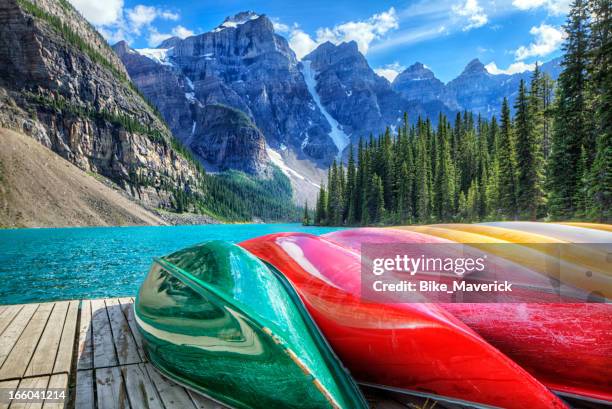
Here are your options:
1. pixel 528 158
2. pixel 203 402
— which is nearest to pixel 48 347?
pixel 203 402

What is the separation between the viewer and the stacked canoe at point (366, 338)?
2.45m

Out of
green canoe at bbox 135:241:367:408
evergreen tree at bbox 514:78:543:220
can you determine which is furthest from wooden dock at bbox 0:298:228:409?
evergreen tree at bbox 514:78:543:220

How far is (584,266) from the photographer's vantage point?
304 centimetres

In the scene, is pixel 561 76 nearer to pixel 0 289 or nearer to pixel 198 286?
pixel 198 286

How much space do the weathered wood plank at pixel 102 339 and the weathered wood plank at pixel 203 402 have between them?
1.21 metres

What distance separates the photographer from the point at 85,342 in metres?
4.15

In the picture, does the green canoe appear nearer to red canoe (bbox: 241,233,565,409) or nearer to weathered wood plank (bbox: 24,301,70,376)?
red canoe (bbox: 241,233,565,409)

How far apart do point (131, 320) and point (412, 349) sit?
162 inches

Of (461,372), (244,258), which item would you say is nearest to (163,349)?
(244,258)

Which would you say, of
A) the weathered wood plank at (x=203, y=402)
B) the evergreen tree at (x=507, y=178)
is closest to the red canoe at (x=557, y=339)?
the weathered wood plank at (x=203, y=402)

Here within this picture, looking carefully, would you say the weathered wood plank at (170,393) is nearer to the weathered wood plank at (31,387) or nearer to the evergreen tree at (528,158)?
the weathered wood plank at (31,387)

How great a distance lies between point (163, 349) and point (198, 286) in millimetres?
735

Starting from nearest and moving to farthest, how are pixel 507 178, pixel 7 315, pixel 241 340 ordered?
pixel 241 340 → pixel 7 315 → pixel 507 178

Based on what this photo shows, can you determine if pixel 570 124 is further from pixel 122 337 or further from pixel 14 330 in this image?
pixel 14 330
